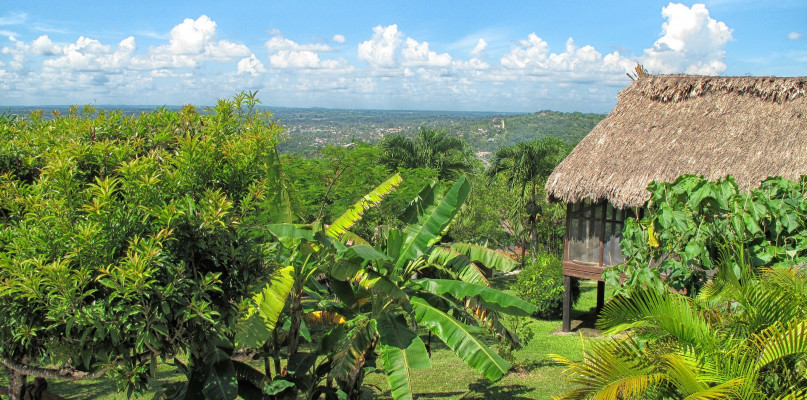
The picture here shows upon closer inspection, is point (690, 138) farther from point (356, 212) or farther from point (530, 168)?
point (530, 168)

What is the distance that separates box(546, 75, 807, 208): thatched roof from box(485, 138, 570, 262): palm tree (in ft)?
42.0

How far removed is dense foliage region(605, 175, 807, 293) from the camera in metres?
5.63

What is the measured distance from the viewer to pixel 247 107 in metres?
5.58

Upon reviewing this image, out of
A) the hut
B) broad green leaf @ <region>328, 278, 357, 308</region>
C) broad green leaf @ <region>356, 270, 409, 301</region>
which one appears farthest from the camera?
the hut

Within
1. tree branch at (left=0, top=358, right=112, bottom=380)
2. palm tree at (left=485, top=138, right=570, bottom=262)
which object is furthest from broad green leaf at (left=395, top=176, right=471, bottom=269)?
palm tree at (left=485, top=138, right=570, bottom=262)

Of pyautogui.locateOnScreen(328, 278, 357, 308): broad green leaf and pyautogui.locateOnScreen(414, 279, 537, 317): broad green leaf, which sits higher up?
pyautogui.locateOnScreen(414, 279, 537, 317): broad green leaf

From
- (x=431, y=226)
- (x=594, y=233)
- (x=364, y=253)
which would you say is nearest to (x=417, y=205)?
(x=431, y=226)

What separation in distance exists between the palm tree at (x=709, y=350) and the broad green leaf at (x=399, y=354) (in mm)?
1971

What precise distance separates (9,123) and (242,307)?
3587 millimetres

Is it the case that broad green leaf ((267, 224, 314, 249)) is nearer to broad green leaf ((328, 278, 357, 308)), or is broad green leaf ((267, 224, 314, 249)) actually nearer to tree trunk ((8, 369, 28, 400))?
broad green leaf ((328, 278, 357, 308))

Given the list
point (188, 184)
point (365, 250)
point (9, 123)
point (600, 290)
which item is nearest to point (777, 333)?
A: point (365, 250)

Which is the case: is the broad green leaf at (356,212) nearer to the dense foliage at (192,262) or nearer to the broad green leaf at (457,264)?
the dense foliage at (192,262)

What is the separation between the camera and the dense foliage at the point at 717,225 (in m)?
5.63

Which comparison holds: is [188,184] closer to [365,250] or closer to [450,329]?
A: [365,250]
